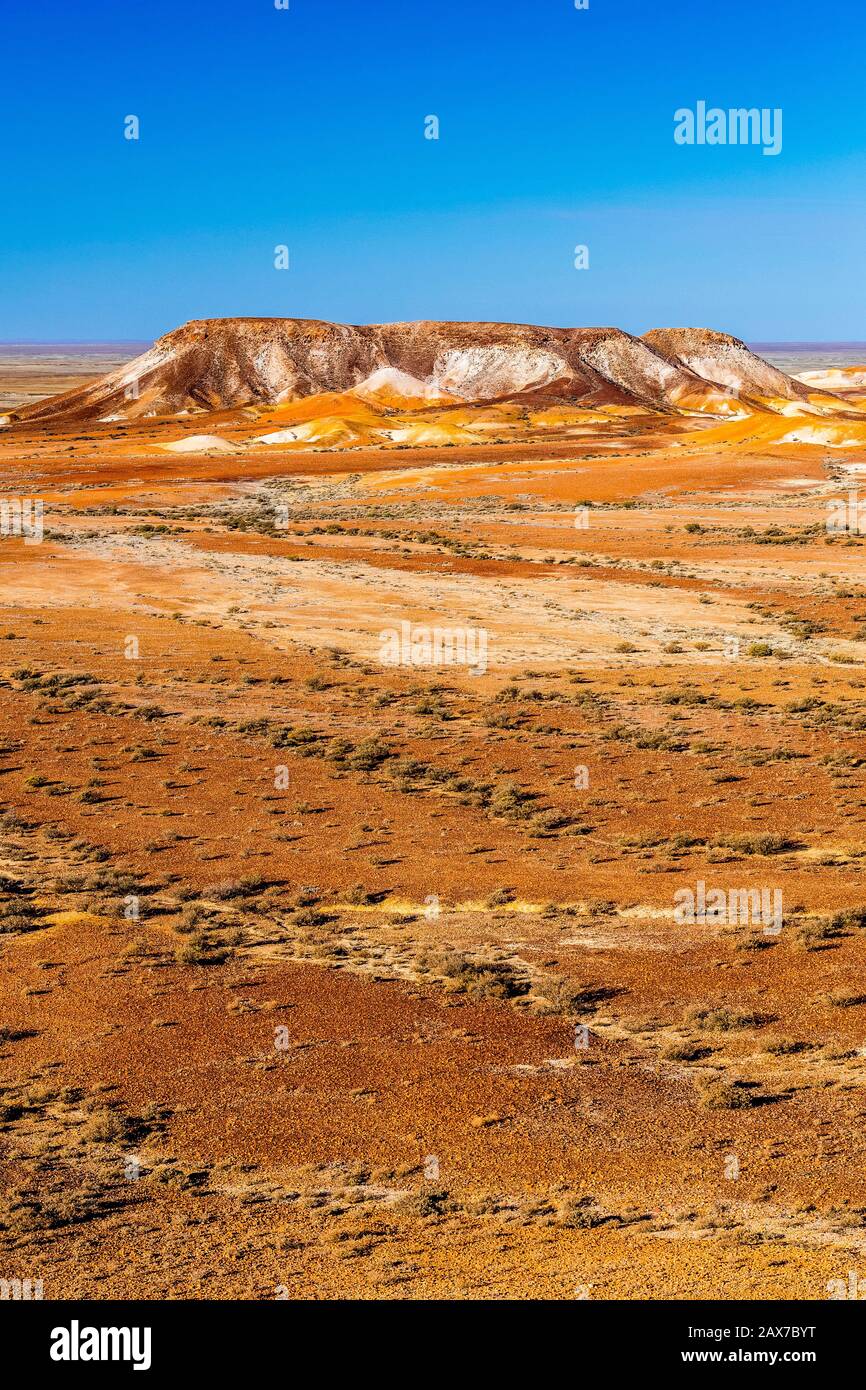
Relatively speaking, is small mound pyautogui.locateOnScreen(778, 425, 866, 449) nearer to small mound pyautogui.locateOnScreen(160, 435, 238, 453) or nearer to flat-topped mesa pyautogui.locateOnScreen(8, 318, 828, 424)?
small mound pyautogui.locateOnScreen(160, 435, 238, 453)

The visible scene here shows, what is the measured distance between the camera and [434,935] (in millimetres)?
15375

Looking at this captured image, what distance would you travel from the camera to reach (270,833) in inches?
774

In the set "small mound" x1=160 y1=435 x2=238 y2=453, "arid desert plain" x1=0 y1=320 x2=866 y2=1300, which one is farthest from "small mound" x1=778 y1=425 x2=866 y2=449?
"arid desert plain" x1=0 y1=320 x2=866 y2=1300

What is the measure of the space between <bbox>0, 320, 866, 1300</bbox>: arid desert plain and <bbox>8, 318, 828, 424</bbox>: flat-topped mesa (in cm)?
12952

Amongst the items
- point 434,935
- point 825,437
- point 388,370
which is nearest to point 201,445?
point 825,437

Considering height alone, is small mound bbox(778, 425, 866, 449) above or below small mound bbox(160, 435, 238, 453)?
below

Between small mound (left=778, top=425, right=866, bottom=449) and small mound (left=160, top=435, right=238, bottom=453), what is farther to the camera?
small mound (left=160, top=435, right=238, bottom=453)

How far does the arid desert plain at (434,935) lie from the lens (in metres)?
9.46

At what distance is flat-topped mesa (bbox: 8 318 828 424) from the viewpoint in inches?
6732

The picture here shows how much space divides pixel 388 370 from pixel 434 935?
546ft

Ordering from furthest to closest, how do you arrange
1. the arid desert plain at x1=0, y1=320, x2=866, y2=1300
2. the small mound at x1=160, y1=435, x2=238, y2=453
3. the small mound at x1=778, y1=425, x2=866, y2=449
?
the small mound at x1=160, y1=435, x2=238, y2=453, the small mound at x1=778, y1=425, x2=866, y2=449, the arid desert plain at x1=0, y1=320, x2=866, y2=1300

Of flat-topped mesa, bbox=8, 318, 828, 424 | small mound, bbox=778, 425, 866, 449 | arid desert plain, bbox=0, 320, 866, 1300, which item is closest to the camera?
arid desert plain, bbox=0, 320, 866, 1300
